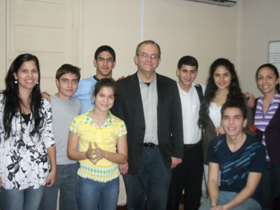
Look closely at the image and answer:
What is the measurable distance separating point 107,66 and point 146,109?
637 mm

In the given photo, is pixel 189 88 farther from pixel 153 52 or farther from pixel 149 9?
pixel 149 9

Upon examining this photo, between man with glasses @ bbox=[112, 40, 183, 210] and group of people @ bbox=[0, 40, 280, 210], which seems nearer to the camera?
group of people @ bbox=[0, 40, 280, 210]

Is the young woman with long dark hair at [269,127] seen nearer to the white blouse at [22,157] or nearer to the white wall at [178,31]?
the white wall at [178,31]

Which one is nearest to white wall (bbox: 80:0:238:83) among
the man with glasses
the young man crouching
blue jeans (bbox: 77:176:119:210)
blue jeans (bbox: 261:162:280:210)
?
the man with glasses

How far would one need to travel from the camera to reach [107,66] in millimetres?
2514

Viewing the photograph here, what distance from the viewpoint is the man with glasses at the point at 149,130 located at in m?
2.20

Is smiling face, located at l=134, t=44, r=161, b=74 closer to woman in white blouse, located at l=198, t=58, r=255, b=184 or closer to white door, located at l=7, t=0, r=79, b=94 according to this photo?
woman in white blouse, located at l=198, t=58, r=255, b=184

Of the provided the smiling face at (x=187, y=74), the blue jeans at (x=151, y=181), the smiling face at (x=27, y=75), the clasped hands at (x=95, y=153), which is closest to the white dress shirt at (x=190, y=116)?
the smiling face at (x=187, y=74)

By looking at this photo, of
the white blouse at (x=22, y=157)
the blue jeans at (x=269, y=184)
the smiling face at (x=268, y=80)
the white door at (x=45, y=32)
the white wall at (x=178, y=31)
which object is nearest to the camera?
the white blouse at (x=22, y=157)

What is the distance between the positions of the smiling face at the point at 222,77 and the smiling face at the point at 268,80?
30 centimetres

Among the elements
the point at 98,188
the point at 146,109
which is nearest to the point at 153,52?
the point at 146,109

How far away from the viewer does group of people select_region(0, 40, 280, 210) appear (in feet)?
5.97

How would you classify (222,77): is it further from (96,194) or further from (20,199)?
(20,199)

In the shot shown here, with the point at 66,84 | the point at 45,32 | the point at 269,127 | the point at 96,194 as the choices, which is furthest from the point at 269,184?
the point at 45,32
